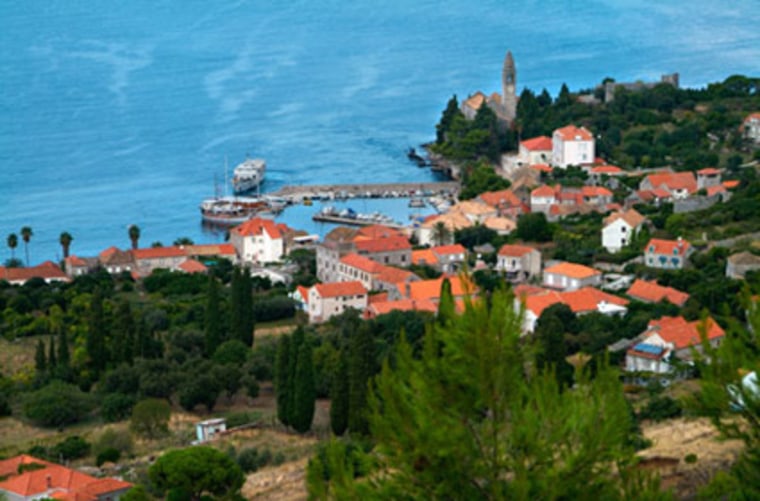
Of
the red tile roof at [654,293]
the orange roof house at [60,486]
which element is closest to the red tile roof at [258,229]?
the red tile roof at [654,293]

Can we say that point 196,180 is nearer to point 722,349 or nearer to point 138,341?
point 138,341

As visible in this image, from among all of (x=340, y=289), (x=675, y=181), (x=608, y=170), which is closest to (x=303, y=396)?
(x=340, y=289)

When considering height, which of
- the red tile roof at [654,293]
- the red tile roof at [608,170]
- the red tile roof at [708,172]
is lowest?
the red tile roof at [654,293]

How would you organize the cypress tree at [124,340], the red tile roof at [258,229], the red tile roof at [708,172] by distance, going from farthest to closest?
the red tile roof at [708,172] < the red tile roof at [258,229] < the cypress tree at [124,340]

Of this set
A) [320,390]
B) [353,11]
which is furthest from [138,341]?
[353,11]

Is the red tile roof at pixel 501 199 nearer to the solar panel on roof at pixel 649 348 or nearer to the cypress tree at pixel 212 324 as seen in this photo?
the cypress tree at pixel 212 324

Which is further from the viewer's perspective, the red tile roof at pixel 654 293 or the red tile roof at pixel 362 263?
the red tile roof at pixel 362 263
